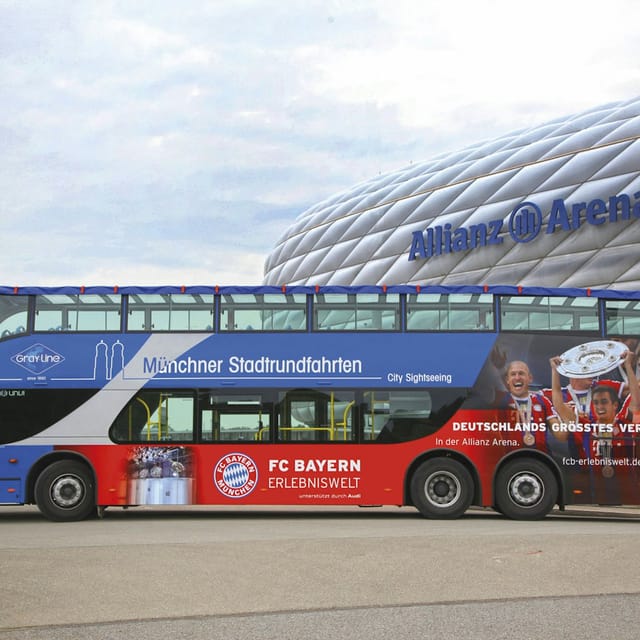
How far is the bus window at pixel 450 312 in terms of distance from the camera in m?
15.3

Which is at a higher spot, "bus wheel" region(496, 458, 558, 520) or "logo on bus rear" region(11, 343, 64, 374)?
"logo on bus rear" region(11, 343, 64, 374)

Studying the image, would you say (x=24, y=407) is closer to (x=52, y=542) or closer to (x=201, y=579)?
(x=52, y=542)

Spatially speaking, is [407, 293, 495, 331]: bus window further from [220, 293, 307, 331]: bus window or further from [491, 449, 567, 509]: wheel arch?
[491, 449, 567, 509]: wheel arch

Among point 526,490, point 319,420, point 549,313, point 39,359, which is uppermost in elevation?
point 549,313

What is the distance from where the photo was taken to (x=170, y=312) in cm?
1531

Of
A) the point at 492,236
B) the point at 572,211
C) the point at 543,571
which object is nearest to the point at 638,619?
the point at 543,571

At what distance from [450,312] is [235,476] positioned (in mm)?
4217

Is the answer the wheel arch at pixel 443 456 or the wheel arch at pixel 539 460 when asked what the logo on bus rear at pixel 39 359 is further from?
the wheel arch at pixel 539 460

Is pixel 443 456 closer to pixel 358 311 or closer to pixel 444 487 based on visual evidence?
pixel 444 487

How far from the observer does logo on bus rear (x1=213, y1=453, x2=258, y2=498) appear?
15.0 meters

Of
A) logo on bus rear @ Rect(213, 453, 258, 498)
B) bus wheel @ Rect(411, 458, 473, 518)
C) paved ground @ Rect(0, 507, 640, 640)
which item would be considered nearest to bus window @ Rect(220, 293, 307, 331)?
logo on bus rear @ Rect(213, 453, 258, 498)

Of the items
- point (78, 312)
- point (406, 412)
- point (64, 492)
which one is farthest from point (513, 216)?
point (64, 492)

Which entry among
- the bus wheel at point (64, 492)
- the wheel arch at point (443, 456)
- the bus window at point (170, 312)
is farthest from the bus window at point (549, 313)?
the bus wheel at point (64, 492)

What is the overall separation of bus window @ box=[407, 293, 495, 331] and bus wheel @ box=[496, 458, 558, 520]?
2263mm
